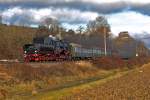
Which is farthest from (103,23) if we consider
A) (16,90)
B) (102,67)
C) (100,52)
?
(16,90)

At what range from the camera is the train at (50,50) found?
215ft

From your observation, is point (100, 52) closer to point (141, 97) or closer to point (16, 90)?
point (16, 90)

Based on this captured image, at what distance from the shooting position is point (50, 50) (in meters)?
69.4

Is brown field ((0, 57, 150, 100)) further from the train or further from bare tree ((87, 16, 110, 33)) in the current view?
bare tree ((87, 16, 110, 33))

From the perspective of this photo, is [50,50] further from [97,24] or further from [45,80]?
[97,24]

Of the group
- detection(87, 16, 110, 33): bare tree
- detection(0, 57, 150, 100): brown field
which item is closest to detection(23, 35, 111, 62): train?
detection(0, 57, 150, 100): brown field

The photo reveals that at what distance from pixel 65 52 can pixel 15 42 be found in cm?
2744

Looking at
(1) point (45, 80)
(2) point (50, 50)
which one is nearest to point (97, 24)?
(2) point (50, 50)

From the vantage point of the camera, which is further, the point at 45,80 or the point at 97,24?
the point at 97,24

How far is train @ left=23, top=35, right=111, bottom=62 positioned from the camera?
6550 cm

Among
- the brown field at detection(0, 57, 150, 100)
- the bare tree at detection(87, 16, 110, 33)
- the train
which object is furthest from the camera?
the bare tree at detection(87, 16, 110, 33)

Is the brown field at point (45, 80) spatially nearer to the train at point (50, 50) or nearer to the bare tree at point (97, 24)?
the train at point (50, 50)

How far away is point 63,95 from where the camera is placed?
31.5 m

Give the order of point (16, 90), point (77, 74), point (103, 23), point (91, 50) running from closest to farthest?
point (16, 90) < point (77, 74) < point (91, 50) < point (103, 23)
